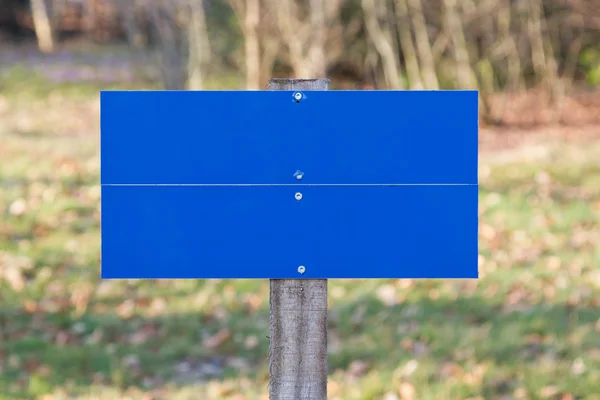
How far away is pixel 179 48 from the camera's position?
47.4 feet

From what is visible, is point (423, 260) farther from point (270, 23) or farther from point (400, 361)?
point (270, 23)

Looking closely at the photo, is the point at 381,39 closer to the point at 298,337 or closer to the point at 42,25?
the point at 298,337

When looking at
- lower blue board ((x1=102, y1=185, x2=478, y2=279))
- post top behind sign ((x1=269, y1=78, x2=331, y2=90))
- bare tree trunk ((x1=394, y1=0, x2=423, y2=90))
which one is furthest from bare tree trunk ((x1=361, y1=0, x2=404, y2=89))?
lower blue board ((x1=102, y1=185, x2=478, y2=279))

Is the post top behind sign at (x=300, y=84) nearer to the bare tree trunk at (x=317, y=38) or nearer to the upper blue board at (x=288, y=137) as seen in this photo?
the upper blue board at (x=288, y=137)

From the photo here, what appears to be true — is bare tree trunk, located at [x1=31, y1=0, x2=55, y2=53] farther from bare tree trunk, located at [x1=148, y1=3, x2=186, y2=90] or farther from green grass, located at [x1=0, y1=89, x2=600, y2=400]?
green grass, located at [x1=0, y1=89, x2=600, y2=400]

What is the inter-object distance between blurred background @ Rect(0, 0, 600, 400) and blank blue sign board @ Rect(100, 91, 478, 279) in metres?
0.18

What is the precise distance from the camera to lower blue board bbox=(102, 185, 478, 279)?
243cm

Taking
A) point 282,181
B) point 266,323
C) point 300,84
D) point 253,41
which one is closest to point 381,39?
point 253,41

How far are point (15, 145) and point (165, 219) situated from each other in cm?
913

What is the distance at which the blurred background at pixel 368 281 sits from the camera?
5.17 meters

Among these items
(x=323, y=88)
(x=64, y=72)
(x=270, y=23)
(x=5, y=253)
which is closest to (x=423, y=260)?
(x=323, y=88)

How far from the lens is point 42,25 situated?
31.9 m

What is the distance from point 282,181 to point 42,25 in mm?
31213

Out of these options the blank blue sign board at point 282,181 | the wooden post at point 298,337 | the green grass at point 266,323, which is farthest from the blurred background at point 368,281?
the wooden post at point 298,337
